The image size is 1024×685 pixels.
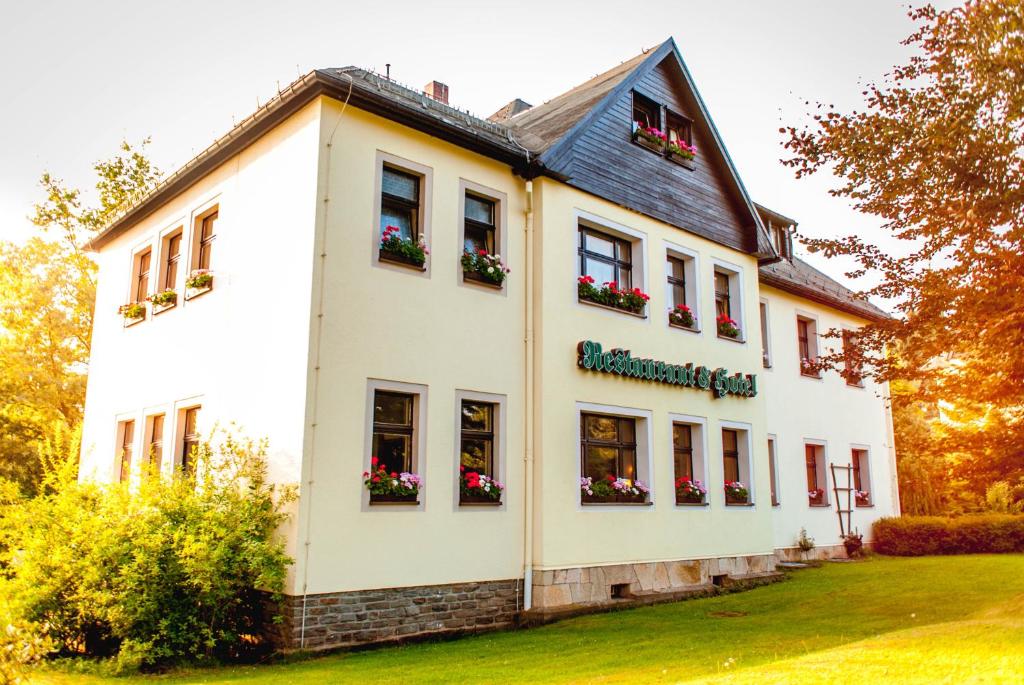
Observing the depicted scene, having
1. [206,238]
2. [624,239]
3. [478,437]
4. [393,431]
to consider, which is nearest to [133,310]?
[206,238]

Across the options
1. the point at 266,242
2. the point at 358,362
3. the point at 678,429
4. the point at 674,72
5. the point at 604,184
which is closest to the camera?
the point at 358,362

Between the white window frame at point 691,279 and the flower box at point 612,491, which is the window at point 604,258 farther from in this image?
the flower box at point 612,491

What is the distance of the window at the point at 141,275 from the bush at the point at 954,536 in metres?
19.3

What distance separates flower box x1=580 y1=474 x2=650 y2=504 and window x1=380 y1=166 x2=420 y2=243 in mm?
4854

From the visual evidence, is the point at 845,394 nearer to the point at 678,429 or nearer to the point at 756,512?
the point at 756,512

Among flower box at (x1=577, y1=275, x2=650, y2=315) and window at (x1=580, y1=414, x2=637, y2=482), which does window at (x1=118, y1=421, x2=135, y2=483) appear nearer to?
window at (x1=580, y1=414, x2=637, y2=482)

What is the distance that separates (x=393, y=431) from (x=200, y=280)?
14.1ft

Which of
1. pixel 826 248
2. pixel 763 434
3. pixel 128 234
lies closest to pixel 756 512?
pixel 763 434

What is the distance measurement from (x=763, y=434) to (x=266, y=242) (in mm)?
10956

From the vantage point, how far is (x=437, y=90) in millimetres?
17438

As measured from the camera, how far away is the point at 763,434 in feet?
58.6

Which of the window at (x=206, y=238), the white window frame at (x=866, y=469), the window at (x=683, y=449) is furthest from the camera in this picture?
the white window frame at (x=866, y=469)

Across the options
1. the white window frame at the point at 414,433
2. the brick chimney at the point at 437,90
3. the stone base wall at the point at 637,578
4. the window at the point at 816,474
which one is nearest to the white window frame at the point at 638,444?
the stone base wall at the point at 637,578

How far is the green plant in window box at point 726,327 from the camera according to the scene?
17281 millimetres
